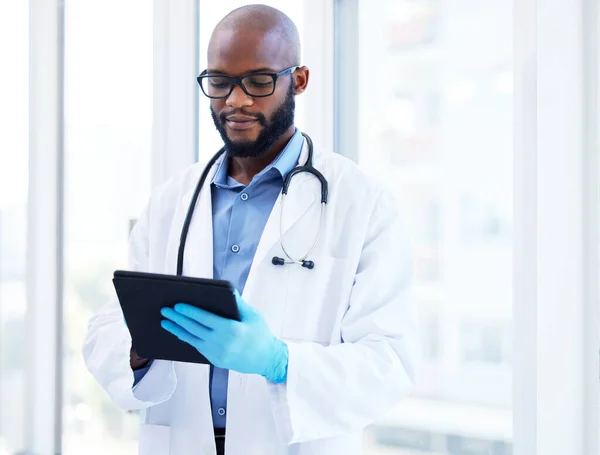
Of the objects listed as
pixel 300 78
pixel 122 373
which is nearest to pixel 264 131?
pixel 300 78

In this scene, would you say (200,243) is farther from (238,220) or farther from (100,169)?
(100,169)

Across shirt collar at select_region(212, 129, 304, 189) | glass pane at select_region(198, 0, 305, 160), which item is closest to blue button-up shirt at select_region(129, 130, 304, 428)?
shirt collar at select_region(212, 129, 304, 189)

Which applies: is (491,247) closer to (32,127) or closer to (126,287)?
(126,287)

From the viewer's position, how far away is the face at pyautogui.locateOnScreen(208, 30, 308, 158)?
1.19 m

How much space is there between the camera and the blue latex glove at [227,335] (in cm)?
98

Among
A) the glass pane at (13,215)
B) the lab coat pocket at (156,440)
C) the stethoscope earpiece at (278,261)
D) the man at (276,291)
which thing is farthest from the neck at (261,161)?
the glass pane at (13,215)

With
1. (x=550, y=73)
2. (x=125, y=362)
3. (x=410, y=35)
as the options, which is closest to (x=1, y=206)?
(x=125, y=362)

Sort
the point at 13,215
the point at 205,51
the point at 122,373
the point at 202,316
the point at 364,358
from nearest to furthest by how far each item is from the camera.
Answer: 1. the point at 202,316
2. the point at 364,358
3. the point at 122,373
4. the point at 205,51
5. the point at 13,215

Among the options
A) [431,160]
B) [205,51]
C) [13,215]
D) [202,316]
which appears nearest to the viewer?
[202,316]

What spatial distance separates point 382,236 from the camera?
1.17m

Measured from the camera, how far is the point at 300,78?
4.17ft

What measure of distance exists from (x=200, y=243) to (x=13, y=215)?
111 centimetres

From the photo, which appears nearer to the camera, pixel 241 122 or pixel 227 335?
Result: pixel 227 335

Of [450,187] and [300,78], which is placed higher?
[300,78]
